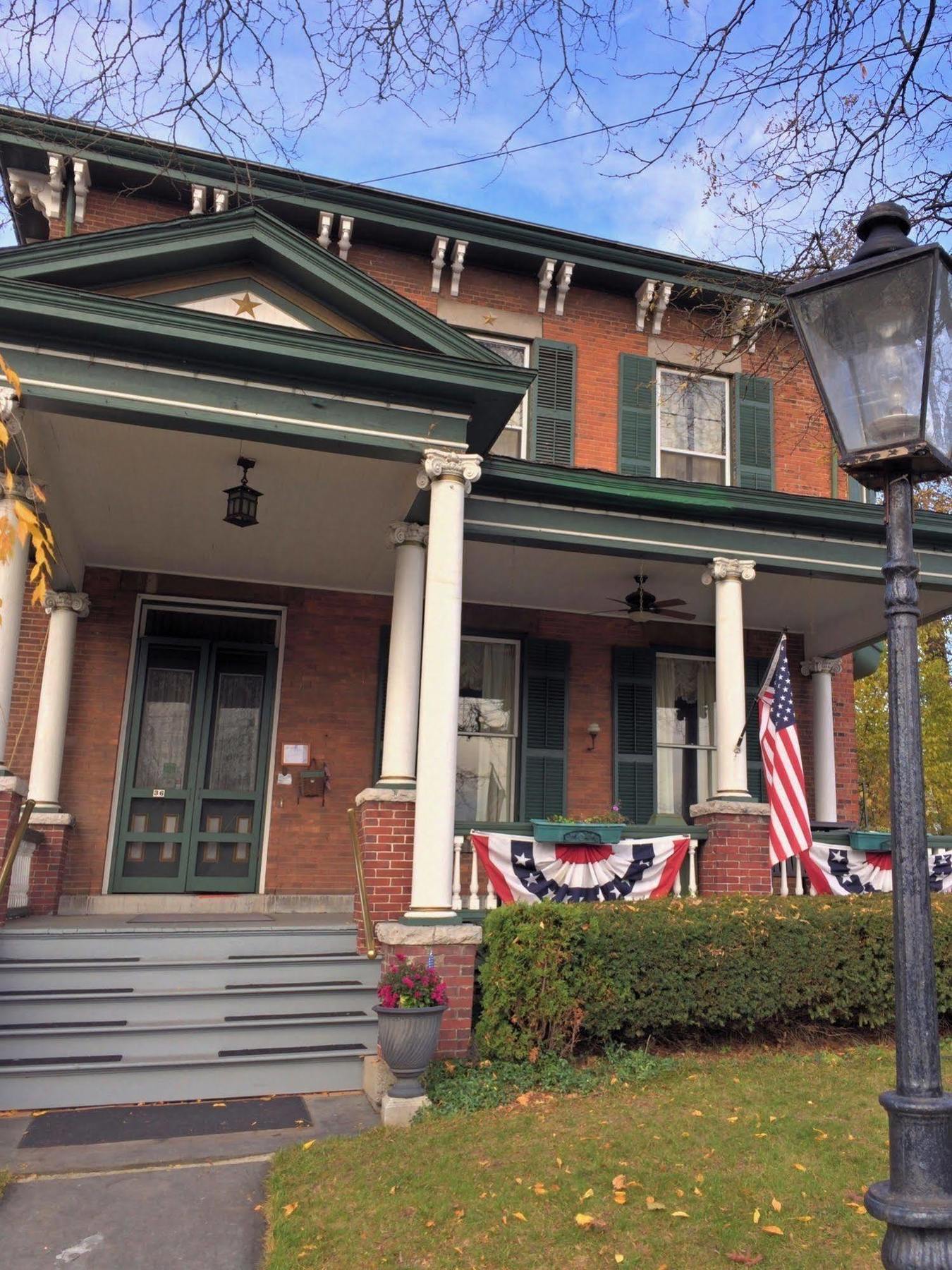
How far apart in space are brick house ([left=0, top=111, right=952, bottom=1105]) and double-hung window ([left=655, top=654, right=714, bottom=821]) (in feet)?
0.15

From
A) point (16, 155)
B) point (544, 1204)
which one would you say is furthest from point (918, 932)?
point (16, 155)

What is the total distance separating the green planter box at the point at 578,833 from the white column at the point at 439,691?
1402 millimetres

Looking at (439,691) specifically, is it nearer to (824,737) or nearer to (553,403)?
(553,403)

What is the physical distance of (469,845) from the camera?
881 centimetres

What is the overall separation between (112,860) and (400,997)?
15.6 ft

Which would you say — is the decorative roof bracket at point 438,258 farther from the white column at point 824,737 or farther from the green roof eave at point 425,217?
the white column at point 824,737

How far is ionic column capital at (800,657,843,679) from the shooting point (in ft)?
39.7


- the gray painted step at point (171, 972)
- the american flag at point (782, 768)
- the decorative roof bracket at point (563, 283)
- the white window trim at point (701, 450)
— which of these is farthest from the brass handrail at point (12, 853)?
the decorative roof bracket at point (563, 283)

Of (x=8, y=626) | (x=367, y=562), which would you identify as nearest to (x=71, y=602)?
(x=8, y=626)

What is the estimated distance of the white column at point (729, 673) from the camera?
9.05m

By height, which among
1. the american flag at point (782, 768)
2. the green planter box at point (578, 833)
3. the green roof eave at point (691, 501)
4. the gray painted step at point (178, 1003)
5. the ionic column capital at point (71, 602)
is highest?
the green roof eave at point (691, 501)

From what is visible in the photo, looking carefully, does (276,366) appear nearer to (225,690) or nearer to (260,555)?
(260,555)

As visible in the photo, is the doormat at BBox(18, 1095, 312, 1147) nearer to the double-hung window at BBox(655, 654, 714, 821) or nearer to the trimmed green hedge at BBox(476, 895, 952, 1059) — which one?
the trimmed green hedge at BBox(476, 895, 952, 1059)

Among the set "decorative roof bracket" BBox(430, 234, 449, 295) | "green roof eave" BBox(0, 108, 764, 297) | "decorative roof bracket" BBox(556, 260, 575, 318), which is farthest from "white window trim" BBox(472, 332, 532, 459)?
"green roof eave" BBox(0, 108, 764, 297)
